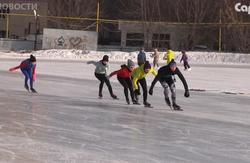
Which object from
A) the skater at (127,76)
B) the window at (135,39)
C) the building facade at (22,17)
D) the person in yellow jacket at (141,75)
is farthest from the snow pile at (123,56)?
the person in yellow jacket at (141,75)

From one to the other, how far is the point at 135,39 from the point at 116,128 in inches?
1469

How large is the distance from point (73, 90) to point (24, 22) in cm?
3961

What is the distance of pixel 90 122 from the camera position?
974 centimetres

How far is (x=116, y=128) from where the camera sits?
9.16 metres

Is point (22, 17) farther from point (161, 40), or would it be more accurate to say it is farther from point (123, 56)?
point (123, 56)

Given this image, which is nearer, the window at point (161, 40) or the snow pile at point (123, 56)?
the snow pile at point (123, 56)

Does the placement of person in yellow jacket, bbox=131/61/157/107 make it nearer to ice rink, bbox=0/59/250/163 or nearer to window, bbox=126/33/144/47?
ice rink, bbox=0/59/250/163

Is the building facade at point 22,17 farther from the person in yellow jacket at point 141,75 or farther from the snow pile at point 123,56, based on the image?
the person in yellow jacket at point 141,75

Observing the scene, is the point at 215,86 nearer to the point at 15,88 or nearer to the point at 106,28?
the point at 15,88

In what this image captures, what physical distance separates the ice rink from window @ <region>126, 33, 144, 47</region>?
93.7ft

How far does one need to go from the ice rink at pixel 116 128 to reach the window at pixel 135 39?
2857cm

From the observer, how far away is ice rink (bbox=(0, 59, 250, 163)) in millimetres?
6938

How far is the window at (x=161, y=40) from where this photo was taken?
1703 inches

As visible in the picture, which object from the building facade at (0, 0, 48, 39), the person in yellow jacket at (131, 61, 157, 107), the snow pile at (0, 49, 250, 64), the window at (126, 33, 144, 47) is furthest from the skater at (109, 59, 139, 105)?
the building facade at (0, 0, 48, 39)
